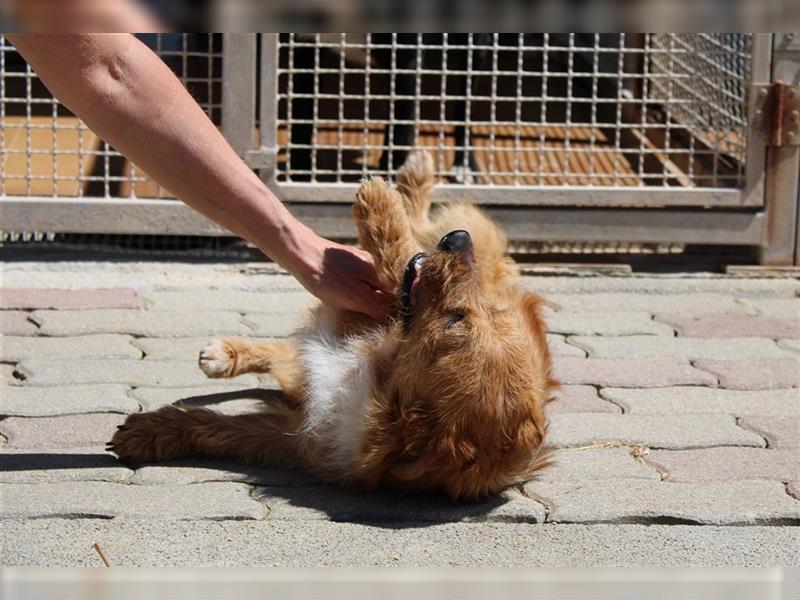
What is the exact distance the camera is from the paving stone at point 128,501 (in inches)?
119

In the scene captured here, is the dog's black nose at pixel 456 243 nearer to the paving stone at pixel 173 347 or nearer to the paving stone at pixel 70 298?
the paving stone at pixel 173 347

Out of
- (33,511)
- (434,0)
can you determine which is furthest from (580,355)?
(434,0)

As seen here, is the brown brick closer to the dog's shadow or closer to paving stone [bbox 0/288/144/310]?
paving stone [bbox 0/288/144/310]

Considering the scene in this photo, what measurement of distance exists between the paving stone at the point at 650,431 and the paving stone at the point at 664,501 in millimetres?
323

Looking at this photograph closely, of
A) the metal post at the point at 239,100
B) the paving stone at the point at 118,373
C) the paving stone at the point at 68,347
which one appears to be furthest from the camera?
the metal post at the point at 239,100

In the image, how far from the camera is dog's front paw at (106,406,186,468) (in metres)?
3.42

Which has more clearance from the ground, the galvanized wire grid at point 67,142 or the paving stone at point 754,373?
the galvanized wire grid at point 67,142

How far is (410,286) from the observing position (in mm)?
3520

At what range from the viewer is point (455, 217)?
458 centimetres

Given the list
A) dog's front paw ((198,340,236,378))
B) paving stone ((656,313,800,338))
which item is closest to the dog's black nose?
dog's front paw ((198,340,236,378))

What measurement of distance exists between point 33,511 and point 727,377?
259 cm

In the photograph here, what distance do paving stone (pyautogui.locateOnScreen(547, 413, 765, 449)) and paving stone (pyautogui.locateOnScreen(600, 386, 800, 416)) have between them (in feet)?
0.28

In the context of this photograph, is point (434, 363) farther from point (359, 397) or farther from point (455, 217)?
point (455, 217)

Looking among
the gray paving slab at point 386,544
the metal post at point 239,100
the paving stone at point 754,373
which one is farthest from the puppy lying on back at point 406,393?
the metal post at point 239,100
